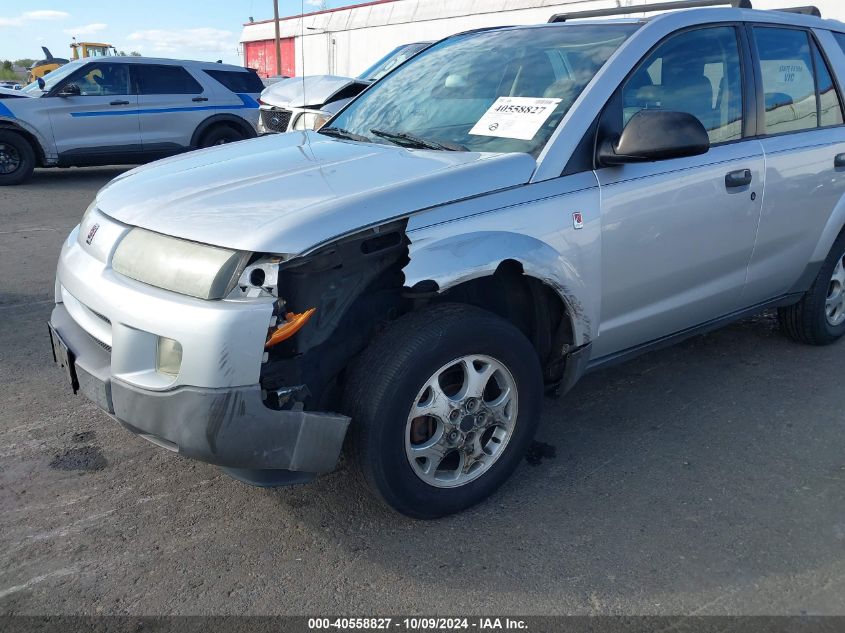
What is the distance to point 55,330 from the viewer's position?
2.95 metres

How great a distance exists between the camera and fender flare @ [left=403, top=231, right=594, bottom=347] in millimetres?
2631

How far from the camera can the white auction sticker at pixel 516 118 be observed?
124 inches

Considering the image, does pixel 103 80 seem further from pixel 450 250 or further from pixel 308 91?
pixel 450 250

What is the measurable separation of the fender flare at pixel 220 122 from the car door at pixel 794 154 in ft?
31.2

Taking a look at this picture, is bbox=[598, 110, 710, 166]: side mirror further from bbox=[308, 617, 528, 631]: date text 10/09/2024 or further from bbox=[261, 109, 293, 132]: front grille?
bbox=[261, 109, 293, 132]: front grille

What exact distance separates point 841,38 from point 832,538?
10.4 feet

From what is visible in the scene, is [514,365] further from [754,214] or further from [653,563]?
[754,214]

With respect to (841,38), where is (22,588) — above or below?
below

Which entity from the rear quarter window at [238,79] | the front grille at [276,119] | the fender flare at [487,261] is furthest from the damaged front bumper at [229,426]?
the rear quarter window at [238,79]

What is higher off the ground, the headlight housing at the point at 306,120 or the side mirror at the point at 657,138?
the side mirror at the point at 657,138

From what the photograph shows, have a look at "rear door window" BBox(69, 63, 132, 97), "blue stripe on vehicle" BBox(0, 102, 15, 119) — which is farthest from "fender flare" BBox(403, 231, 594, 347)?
"rear door window" BBox(69, 63, 132, 97)

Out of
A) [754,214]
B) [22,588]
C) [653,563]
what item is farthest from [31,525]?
[754,214]

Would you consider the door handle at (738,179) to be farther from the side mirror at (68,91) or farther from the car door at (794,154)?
the side mirror at (68,91)

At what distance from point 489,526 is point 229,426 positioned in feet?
3.63
